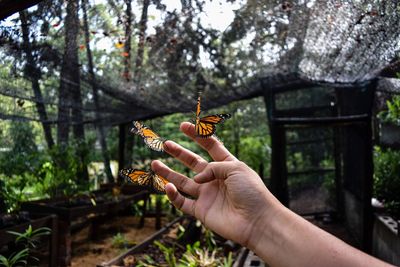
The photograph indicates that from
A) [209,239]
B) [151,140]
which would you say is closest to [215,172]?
[151,140]

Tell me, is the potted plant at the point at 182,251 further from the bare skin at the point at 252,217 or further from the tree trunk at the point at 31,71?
the bare skin at the point at 252,217

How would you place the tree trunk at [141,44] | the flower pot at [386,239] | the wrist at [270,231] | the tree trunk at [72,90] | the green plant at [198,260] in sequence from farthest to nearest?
the green plant at [198,260] → the flower pot at [386,239] → the tree trunk at [141,44] → the tree trunk at [72,90] → the wrist at [270,231]

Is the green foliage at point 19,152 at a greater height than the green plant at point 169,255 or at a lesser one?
greater

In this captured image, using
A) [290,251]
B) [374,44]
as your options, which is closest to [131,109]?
[374,44]

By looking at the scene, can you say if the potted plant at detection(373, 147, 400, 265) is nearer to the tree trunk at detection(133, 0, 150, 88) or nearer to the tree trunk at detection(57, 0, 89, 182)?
the tree trunk at detection(133, 0, 150, 88)

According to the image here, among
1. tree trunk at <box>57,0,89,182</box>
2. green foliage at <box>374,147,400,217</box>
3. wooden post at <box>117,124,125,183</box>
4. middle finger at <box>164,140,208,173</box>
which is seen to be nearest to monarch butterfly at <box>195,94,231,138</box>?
middle finger at <box>164,140,208,173</box>

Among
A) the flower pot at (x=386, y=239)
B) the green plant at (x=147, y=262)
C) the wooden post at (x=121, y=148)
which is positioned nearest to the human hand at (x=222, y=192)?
the flower pot at (x=386, y=239)
